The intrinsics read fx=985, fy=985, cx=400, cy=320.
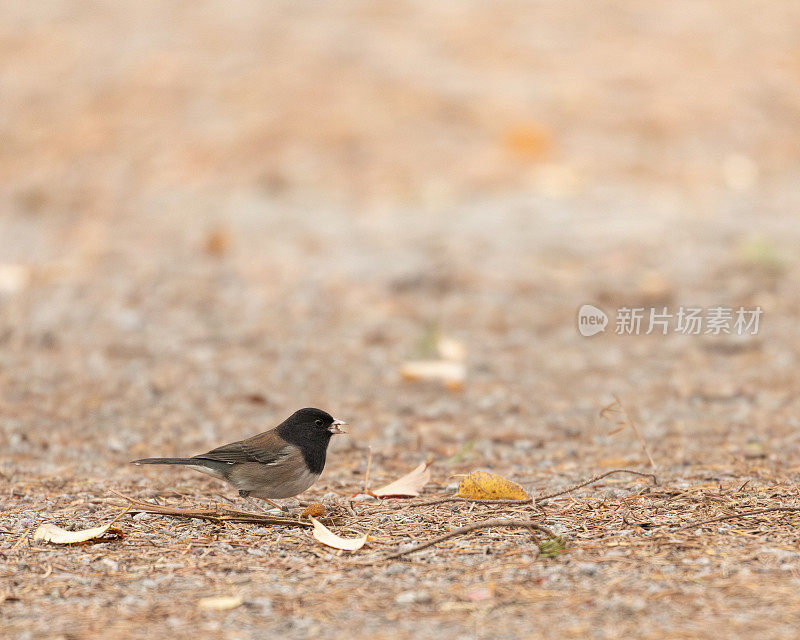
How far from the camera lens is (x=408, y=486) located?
363 cm

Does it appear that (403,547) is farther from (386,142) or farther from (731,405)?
(386,142)

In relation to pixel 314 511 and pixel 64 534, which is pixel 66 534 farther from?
pixel 314 511

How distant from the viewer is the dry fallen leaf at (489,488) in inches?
136

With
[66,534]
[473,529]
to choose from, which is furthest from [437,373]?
[66,534]

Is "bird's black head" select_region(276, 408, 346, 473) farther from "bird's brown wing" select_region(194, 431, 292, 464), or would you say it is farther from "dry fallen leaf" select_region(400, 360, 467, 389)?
"dry fallen leaf" select_region(400, 360, 467, 389)

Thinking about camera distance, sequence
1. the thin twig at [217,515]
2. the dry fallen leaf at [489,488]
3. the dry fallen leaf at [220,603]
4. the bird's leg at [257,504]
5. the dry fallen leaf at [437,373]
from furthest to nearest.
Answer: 1. the dry fallen leaf at [437,373]
2. the bird's leg at [257,504]
3. the dry fallen leaf at [489,488]
4. the thin twig at [217,515]
5. the dry fallen leaf at [220,603]

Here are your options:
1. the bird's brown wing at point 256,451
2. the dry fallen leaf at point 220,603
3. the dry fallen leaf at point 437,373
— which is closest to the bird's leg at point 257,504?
the bird's brown wing at point 256,451

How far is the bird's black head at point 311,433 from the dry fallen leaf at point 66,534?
74 centimetres

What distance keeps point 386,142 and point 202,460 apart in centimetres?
603

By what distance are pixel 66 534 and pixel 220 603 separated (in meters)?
0.78

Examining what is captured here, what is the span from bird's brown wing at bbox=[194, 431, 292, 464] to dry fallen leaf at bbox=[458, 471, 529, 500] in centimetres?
66

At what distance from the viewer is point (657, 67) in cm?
1057

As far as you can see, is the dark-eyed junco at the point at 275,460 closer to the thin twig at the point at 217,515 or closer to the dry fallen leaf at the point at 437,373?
the thin twig at the point at 217,515

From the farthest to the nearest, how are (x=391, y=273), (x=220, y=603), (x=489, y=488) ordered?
(x=391, y=273)
(x=489, y=488)
(x=220, y=603)
